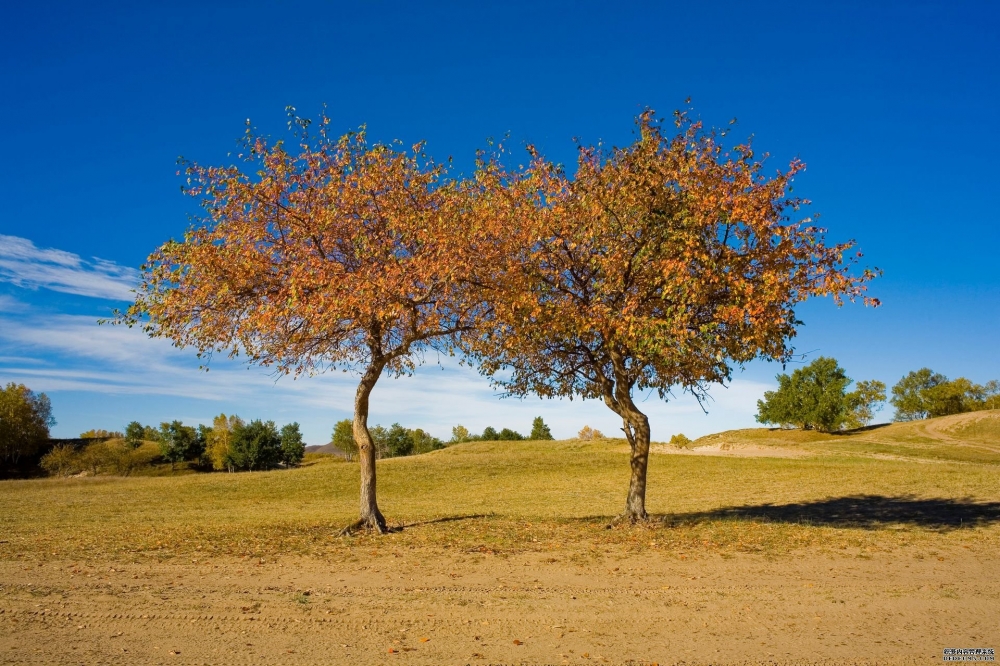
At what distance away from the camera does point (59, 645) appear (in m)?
8.27

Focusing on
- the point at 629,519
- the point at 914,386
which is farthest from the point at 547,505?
the point at 914,386

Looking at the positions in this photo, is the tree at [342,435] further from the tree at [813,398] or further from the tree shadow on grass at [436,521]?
the tree shadow on grass at [436,521]

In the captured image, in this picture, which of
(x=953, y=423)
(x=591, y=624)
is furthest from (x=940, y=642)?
(x=953, y=423)

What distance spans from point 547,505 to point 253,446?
65587mm

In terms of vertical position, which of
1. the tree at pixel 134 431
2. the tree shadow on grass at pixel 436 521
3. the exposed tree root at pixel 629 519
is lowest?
the tree shadow on grass at pixel 436 521

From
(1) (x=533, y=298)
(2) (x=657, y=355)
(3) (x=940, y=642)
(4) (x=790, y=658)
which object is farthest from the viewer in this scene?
(2) (x=657, y=355)

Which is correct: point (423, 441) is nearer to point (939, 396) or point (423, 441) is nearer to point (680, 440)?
point (680, 440)

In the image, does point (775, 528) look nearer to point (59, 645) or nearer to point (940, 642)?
point (940, 642)

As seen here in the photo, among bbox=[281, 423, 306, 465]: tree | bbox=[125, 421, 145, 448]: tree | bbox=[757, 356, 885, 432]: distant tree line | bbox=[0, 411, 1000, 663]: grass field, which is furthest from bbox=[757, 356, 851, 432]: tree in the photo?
bbox=[125, 421, 145, 448]: tree

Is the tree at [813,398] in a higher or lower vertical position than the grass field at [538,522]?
higher

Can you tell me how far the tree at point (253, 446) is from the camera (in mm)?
84125

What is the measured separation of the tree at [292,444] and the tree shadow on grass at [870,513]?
288ft

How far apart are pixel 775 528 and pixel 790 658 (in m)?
11.3

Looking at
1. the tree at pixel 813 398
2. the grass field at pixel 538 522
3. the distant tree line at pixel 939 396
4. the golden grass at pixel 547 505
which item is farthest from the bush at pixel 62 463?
the distant tree line at pixel 939 396
